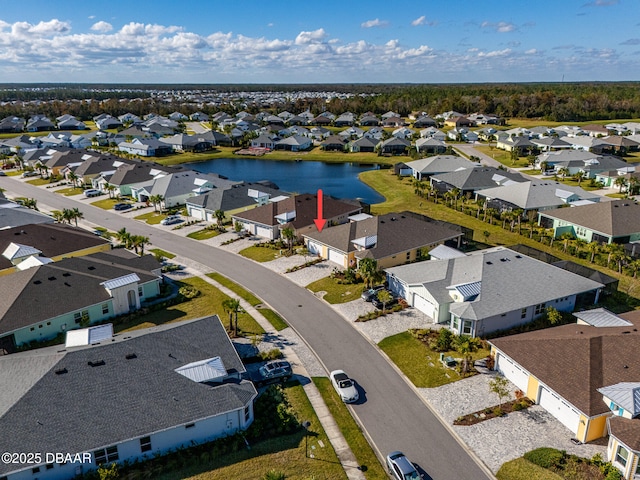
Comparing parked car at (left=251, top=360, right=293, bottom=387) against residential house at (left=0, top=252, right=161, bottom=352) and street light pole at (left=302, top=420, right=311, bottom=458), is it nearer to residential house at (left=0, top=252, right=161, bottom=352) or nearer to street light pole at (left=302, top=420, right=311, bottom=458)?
street light pole at (left=302, top=420, right=311, bottom=458)

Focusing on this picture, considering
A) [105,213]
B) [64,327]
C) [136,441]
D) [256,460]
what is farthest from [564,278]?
[105,213]

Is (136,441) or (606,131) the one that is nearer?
(136,441)

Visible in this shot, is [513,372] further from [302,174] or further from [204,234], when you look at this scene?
[302,174]

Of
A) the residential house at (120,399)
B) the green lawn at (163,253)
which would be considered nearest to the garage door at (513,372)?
the residential house at (120,399)

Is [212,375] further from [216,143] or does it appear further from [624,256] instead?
[216,143]

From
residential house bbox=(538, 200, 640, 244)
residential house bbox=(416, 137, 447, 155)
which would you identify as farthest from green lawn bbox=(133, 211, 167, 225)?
residential house bbox=(416, 137, 447, 155)

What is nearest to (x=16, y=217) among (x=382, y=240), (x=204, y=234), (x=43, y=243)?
(x=43, y=243)
